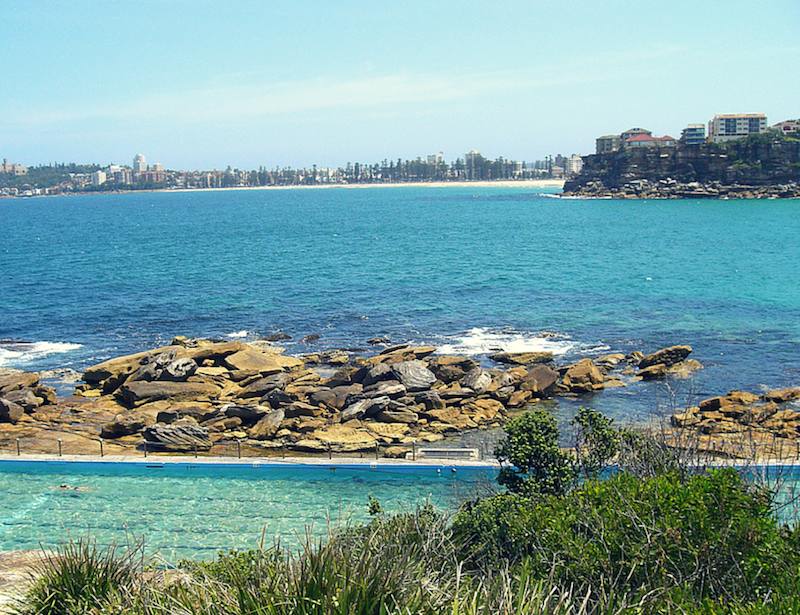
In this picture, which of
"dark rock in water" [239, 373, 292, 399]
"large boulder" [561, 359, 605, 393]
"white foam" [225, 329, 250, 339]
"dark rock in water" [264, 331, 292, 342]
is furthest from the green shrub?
"white foam" [225, 329, 250, 339]

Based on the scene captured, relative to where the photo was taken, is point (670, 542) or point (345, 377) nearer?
point (670, 542)

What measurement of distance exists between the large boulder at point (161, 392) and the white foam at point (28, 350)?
10944 mm

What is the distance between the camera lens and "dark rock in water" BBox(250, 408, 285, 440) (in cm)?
2780

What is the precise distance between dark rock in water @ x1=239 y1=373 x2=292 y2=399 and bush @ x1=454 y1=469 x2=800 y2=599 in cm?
2139

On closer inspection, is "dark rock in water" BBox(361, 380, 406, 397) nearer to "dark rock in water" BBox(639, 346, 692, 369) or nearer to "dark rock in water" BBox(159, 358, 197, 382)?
"dark rock in water" BBox(159, 358, 197, 382)

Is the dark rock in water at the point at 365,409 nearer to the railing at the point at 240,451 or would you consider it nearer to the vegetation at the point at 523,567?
the railing at the point at 240,451

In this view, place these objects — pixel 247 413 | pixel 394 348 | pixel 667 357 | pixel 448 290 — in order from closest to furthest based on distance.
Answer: pixel 247 413
pixel 667 357
pixel 394 348
pixel 448 290

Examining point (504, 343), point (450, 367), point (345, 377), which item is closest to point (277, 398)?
point (345, 377)

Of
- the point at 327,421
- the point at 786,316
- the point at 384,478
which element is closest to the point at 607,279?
the point at 786,316

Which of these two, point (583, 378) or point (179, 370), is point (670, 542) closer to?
point (583, 378)

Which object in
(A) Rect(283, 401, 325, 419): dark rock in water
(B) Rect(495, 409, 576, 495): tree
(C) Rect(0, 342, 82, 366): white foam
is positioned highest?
(B) Rect(495, 409, 576, 495): tree

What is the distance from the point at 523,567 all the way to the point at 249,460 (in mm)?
17056

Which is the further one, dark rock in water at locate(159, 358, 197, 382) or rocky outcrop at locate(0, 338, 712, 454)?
dark rock in water at locate(159, 358, 197, 382)

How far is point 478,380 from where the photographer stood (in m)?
32.4
